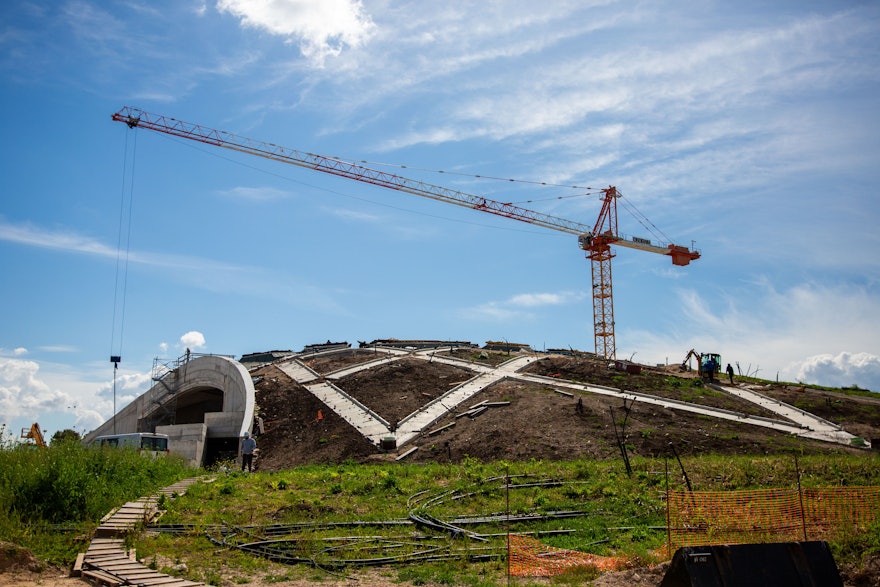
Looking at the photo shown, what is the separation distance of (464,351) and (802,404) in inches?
886

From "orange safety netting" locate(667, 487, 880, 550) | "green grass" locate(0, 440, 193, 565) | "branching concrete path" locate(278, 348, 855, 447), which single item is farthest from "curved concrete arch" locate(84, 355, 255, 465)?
"orange safety netting" locate(667, 487, 880, 550)

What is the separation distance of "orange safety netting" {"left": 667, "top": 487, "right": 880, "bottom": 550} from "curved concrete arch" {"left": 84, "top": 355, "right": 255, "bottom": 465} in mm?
24449

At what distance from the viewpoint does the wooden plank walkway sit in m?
12.7

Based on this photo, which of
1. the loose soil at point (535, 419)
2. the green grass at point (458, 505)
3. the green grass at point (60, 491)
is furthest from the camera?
the loose soil at point (535, 419)

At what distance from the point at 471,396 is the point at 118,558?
26667 mm

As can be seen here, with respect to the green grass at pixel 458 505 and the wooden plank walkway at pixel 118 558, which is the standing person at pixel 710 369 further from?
the wooden plank walkway at pixel 118 558

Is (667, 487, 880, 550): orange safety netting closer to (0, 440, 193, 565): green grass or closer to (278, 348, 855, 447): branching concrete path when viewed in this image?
(0, 440, 193, 565): green grass

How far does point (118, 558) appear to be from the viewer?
14.0 meters

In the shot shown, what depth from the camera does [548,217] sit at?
269ft

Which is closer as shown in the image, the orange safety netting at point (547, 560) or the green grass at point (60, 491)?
the orange safety netting at point (547, 560)

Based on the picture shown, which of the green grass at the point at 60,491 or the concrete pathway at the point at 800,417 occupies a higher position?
the concrete pathway at the point at 800,417

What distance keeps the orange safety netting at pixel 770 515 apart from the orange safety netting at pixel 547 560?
1497 mm

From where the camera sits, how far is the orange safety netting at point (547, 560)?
13398 mm

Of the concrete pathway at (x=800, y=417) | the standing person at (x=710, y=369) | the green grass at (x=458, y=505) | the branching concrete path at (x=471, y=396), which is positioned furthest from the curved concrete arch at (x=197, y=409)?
the standing person at (x=710, y=369)
